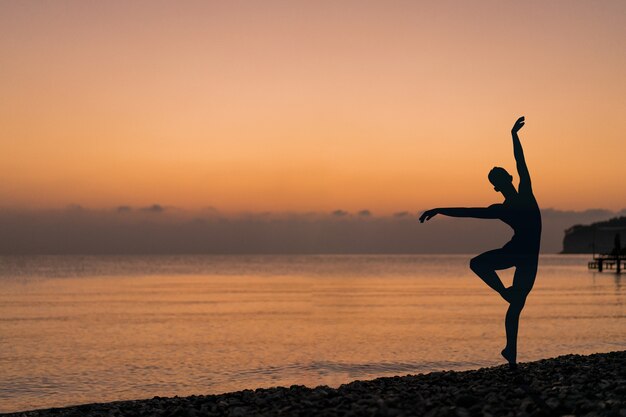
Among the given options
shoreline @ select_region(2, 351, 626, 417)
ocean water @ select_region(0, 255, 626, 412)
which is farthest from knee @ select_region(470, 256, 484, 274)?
ocean water @ select_region(0, 255, 626, 412)

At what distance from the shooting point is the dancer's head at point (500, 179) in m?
12.9

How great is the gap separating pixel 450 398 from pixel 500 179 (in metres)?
4.12

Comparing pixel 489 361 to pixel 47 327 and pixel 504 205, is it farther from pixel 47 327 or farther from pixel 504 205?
pixel 47 327

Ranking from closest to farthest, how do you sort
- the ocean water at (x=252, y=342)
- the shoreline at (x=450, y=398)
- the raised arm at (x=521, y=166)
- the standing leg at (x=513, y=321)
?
the shoreline at (x=450, y=398)
the raised arm at (x=521, y=166)
the standing leg at (x=513, y=321)
the ocean water at (x=252, y=342)

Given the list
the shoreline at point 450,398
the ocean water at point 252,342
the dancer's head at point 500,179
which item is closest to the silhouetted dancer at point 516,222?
the dancer's head at point 500,179

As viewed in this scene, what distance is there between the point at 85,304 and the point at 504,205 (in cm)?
5300

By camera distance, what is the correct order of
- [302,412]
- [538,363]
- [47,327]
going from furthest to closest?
[47,327] < [538,363] < [302,412]

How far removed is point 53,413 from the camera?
15.6 metres

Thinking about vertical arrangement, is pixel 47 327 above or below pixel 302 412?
below

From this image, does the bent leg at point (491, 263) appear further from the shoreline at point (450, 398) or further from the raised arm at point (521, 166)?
the shoreline at point (450, 398)

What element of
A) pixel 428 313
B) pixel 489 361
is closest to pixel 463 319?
pixel 428 313

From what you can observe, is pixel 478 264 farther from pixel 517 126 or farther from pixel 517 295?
pixel 517 126

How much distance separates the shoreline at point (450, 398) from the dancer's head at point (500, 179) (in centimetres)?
372

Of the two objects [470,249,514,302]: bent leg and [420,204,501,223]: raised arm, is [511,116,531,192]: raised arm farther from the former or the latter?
[470,249,514,302]: bent leg
